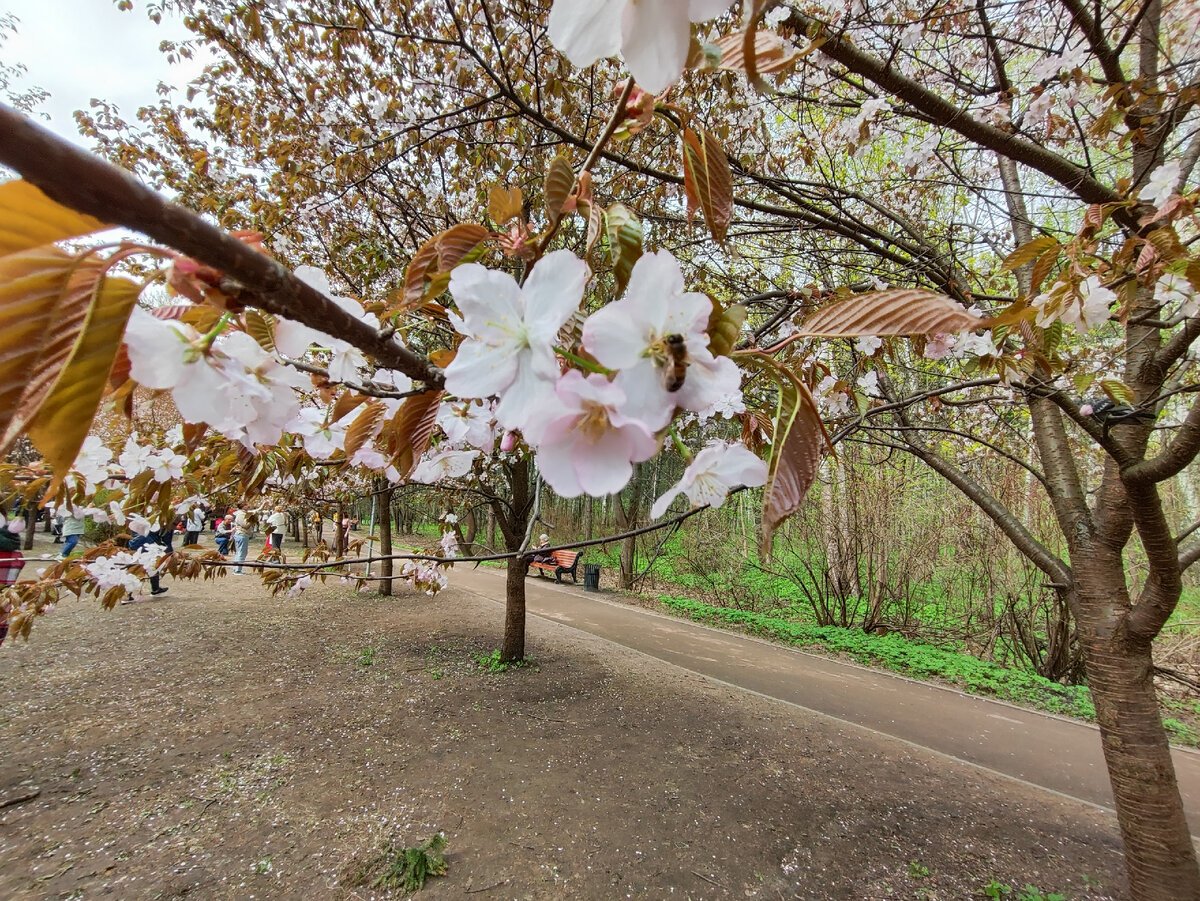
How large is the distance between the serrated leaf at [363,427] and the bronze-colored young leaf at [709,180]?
1.73 feet

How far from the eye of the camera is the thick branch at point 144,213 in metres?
0.19

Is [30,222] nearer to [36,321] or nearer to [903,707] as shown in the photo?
[36,321]

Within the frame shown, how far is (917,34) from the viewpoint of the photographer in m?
2.34

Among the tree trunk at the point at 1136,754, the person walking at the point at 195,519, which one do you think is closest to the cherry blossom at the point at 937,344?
the tree trunk at the point at 1136,754

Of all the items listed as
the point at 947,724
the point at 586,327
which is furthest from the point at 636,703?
the point at 586,327

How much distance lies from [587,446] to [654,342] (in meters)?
0.10

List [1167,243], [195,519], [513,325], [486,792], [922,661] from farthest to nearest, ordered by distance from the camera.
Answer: [922,661] < [195,519] < [486,792] < [1167,243] < [513,325]

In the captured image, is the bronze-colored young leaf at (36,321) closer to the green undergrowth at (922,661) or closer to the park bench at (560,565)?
the green undergrowth at (922,661)

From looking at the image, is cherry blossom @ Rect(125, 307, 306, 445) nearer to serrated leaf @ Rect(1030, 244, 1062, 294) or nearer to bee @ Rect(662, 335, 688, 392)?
bee @ Rect(662, 335, 688, 392)

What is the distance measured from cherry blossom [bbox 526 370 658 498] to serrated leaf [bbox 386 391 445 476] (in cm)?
26

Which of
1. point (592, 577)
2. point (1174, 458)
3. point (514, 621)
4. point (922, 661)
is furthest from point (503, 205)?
point (592, 577)

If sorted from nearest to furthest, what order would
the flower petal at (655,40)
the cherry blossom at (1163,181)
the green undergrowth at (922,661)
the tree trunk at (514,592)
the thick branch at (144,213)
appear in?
the thick branch at (144,213) < the flower petal at (655,40) < the cherry blossom at (1163,181) < the green undergrowth at (922,661) < the tree trunk at (514,592)

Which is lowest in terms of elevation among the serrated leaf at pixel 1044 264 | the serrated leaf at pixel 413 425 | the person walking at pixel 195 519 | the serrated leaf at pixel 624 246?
the person walking at pixel 195 519

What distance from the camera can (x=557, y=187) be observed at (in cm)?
49
